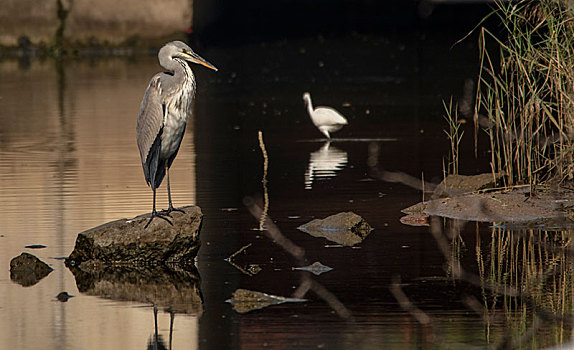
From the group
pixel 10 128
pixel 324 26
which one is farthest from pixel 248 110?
pixel 324 26

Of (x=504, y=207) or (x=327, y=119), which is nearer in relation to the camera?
(x=504, y=207)

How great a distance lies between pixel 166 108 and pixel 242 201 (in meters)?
2.38

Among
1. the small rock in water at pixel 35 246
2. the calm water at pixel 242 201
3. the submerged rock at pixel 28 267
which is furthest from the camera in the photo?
the small rock in water at pixel 35 246

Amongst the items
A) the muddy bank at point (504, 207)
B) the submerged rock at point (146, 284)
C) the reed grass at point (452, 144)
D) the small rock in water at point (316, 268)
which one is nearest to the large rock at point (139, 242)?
the submerged rock at point (146, 284)

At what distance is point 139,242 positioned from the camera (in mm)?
8477

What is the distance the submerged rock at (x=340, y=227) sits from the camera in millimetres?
9320

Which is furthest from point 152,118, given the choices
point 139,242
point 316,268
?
point 316,268

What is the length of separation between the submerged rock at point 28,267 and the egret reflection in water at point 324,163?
3.89 m

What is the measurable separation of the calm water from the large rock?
0.59 ft

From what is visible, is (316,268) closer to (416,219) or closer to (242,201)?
(416,219)

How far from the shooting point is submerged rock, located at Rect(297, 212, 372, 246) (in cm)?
932

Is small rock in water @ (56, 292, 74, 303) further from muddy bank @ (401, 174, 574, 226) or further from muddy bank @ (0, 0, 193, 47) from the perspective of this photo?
muddy bank @ (0, 0, 193, 47)

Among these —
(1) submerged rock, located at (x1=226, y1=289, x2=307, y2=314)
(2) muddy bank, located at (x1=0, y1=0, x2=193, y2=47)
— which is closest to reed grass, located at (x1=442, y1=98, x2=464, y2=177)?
(1) submerged rock, located at (x1=226, y1=289, x2=307, y2=314)

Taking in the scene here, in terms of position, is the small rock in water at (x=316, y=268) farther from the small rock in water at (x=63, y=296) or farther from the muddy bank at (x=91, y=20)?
the muddy bank at (x=91, y=20)
